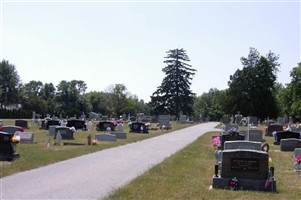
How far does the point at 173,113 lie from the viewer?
10488 cm

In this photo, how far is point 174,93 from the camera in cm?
10525

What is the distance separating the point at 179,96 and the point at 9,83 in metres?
44.4

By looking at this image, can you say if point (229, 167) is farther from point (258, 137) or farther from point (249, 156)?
point (258, 137)

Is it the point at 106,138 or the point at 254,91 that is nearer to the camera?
the point at 106,138

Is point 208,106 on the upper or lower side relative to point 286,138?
upper

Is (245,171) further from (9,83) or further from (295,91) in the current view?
(9,83)

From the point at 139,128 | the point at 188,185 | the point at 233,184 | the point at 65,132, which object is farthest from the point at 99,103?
the point at 233,184

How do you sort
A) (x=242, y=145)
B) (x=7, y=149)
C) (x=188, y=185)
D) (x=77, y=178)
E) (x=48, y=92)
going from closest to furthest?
(x=188, y=185), (x=77, y=178), (x=242, y=145), (x=7, y=149), (x=48, y=92)

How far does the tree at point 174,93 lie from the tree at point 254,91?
22885mm

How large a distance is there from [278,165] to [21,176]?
32.9 ft

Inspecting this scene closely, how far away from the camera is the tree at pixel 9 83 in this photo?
11588 centimetres

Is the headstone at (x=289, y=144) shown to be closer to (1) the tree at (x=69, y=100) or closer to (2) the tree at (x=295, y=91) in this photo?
(2) the tree at (x=295, y=91)

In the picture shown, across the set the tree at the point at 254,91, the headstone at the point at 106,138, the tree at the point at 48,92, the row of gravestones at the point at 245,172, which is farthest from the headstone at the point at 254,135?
the tree at the point at 48,92

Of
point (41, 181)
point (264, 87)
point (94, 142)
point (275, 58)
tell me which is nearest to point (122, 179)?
point (41, 181)
